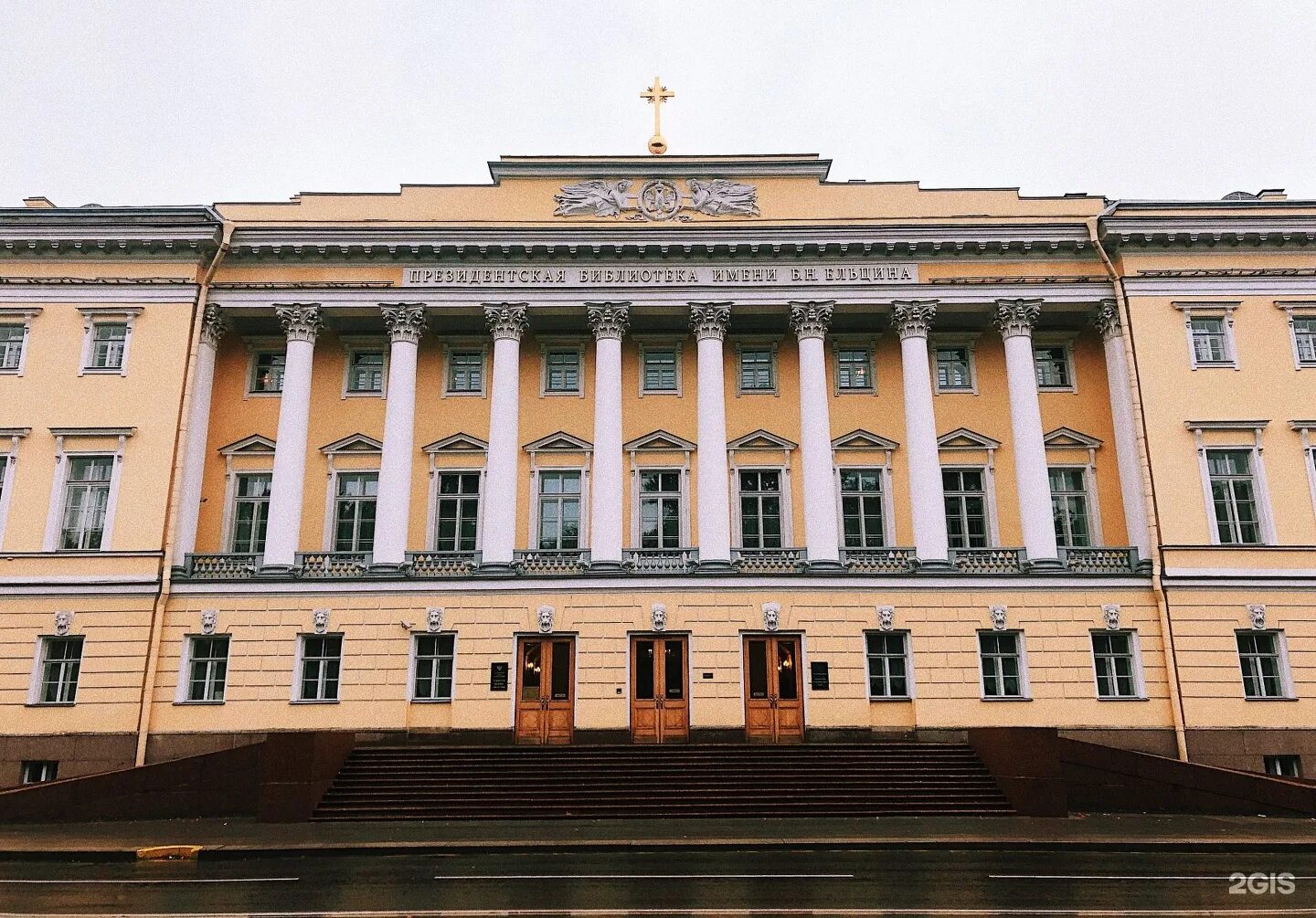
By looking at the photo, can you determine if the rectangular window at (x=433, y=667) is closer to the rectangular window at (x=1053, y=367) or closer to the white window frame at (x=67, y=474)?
the white window frame at (x=67, y=474)

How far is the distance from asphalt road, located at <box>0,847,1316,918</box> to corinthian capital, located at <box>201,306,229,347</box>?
16121 mm

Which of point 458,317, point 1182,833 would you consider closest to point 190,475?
point 458,317

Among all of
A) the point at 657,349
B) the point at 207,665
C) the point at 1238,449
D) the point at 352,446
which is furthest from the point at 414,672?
the point at 1238,449

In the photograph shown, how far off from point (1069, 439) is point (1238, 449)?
4.28 metres

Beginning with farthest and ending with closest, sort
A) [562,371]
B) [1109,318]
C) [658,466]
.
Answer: [562,371] → [658,466] → [1109,318]

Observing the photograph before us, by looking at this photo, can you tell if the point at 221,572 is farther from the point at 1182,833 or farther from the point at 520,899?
the point at 1182,833

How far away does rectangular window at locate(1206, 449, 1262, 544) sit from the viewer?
2591 centimetres

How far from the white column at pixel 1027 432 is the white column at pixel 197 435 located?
74.6ft

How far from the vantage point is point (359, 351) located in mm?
29703

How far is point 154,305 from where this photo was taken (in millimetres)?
27312

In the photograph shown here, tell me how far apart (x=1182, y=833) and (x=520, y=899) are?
39.9ft

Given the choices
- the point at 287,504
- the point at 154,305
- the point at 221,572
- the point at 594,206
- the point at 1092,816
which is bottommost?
the point at 1092,816

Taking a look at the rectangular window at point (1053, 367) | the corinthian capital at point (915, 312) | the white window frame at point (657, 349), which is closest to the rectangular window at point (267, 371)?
the white window frame at point (657, 349)

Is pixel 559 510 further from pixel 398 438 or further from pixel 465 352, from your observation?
pixel 465 352
